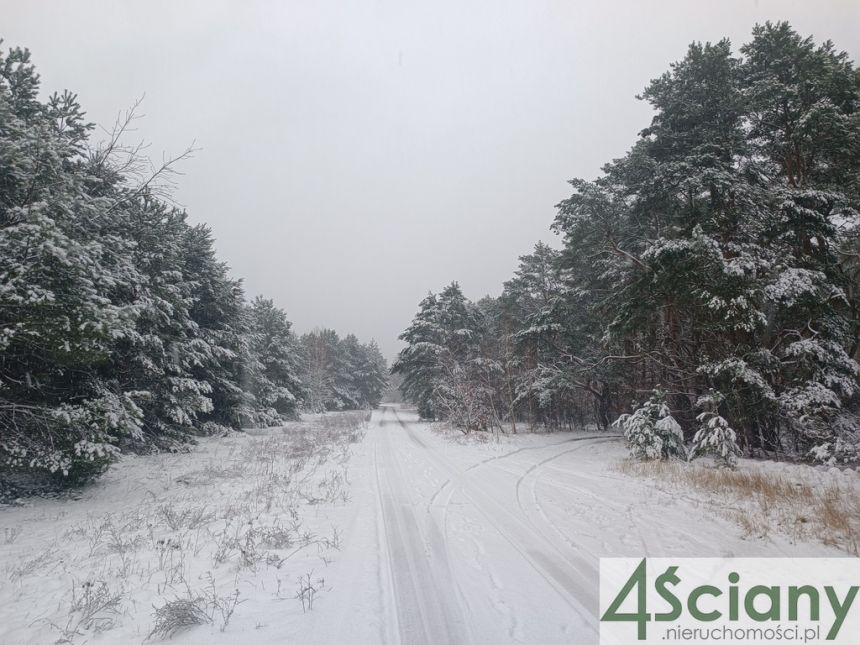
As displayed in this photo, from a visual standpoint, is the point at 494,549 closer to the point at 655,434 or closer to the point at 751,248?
the point at 655,434

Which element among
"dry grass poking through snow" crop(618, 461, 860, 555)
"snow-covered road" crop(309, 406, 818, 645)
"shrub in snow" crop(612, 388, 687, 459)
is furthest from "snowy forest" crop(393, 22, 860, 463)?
"snow-covered road" crop(309, 406, 818, 645)

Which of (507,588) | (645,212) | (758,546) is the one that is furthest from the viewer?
(645,212)

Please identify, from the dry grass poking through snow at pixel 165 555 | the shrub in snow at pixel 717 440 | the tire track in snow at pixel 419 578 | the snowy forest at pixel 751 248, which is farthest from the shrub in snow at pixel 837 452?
the dry grass poking through snow at pixel 165 555

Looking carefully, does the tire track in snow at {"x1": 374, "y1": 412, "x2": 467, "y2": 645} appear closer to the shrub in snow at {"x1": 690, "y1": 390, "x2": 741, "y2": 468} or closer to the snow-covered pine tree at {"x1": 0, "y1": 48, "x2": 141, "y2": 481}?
the snow-covered pine tree at {"x1": 0, "y1": 48, "x2": 141, "y2": 481}

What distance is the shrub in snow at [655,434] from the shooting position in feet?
41.2

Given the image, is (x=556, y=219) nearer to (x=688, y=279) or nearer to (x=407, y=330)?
(x=688, y=279)

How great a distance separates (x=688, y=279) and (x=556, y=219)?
8848mm

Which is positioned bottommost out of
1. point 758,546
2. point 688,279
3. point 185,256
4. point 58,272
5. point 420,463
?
point 420,463

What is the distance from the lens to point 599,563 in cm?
488

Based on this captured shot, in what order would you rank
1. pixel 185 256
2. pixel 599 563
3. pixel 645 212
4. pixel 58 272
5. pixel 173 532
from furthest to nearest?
pixel 185 256 → pixel 645 212 → pixel 58 272 → pixel 173 532 → pixel 599 563

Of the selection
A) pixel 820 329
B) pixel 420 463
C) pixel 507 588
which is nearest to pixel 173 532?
pixel 507 588

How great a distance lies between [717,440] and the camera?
11055 mm

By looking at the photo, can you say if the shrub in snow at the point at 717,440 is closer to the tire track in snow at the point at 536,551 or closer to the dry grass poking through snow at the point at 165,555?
the tire track in snow at the point at 536,551

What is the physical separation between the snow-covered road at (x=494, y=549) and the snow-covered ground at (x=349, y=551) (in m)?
0.02
